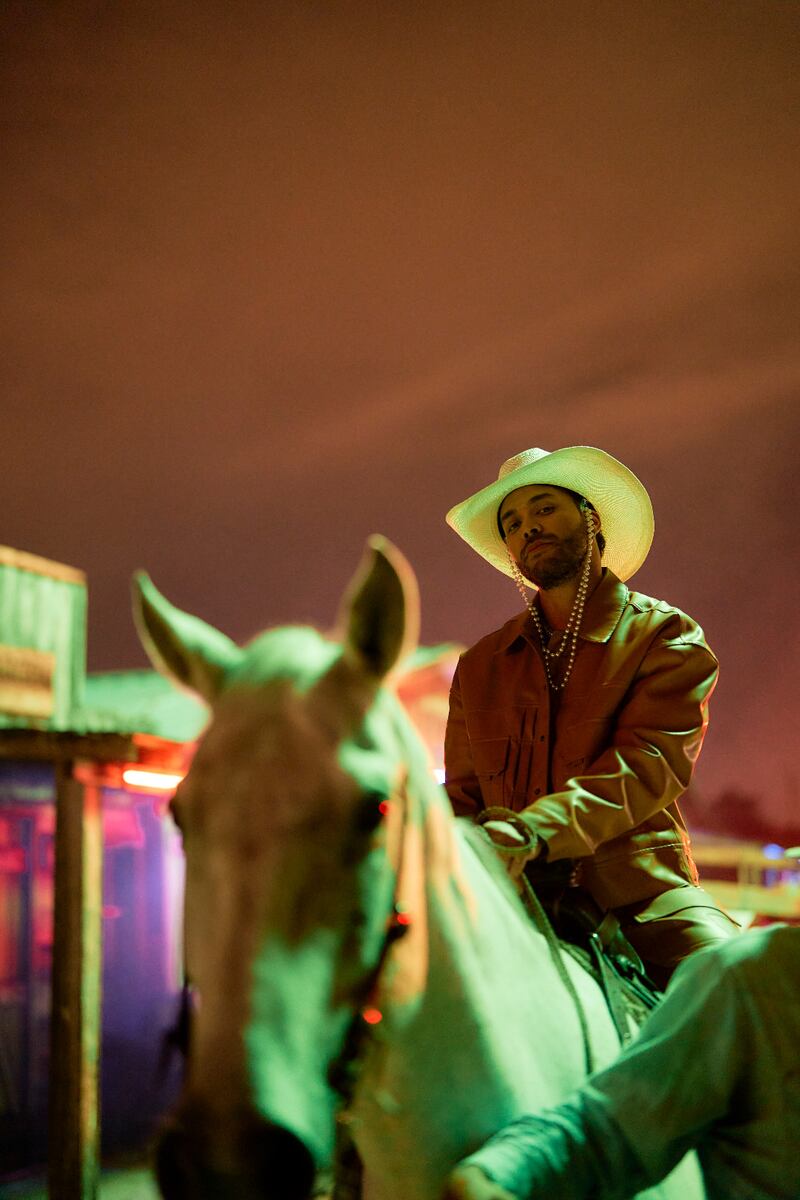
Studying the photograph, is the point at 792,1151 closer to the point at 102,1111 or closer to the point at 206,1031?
the point at 206,1031

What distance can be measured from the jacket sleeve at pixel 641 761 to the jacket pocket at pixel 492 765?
0.88 ft

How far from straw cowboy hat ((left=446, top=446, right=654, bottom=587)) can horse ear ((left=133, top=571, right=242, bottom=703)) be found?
132cm

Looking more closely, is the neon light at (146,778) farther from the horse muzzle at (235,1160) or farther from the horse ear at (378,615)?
the horse muzzle at (235,1160)

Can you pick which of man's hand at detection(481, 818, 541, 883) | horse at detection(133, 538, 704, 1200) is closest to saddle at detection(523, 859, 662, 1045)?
man's hand at detection(481, 818, 541, 883)

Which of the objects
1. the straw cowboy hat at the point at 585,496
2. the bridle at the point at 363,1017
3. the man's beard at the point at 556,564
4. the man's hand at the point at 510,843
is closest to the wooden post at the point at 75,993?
the straw cowboy hat at the point at 585,496

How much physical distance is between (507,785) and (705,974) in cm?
87

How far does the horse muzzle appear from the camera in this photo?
970 millimetres

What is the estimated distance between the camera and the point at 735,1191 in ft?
4.63

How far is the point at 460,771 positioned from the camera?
2488 mm

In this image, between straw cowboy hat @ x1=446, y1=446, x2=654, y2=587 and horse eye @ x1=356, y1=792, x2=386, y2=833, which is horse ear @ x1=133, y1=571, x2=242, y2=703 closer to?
horse eye @ x1=356, y1=792, x2=386, y2=833

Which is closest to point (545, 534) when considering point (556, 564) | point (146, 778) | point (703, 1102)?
point (556, 564)

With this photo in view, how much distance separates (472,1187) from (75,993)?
4.58 m

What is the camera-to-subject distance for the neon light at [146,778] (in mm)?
5480

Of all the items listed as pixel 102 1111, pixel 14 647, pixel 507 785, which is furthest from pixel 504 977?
pixel 102 1111
